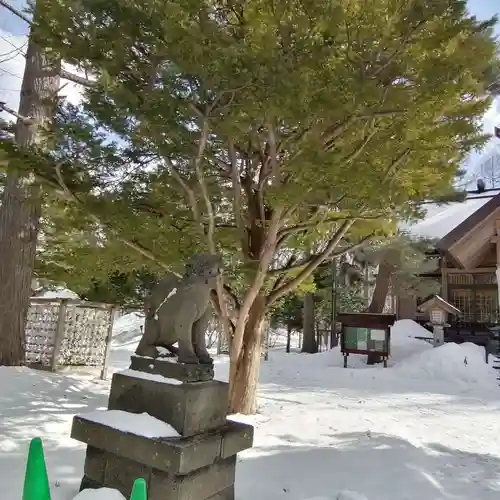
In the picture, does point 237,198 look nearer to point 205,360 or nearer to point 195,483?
point 205,360

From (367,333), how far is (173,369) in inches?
438

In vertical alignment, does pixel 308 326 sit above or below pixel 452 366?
above

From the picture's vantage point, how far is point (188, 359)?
10.2ft

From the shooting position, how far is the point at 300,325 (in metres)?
23.0

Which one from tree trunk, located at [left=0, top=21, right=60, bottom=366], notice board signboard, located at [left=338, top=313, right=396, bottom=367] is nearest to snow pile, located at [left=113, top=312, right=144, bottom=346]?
notice board signboard, located at [left=338, top=313, right=396, bottom=367]

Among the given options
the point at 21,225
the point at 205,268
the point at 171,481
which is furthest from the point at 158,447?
the point at 21,225

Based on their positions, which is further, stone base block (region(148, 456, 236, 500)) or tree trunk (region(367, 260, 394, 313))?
tree trunk (region(367, 260, 394, 313))

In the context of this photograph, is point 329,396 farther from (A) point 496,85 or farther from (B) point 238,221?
(A) point 496,85

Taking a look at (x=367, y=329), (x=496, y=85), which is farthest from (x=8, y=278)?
(x=367, y=329)

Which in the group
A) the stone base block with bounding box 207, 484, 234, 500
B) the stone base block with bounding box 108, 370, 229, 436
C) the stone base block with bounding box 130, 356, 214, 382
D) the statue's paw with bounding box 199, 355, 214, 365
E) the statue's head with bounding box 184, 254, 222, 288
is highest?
the statue's head with bounding box 184, 254, 222, 288

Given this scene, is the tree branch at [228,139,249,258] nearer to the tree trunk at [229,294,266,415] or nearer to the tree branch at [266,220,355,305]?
the tree branch at [266,220,355,305]

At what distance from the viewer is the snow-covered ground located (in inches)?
149

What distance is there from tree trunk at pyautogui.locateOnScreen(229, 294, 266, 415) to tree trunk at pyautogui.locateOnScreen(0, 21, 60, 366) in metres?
3.79

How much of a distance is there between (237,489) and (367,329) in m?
10.2
